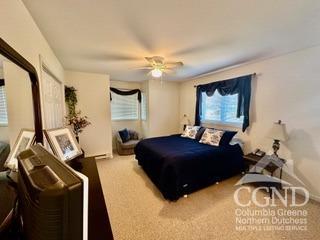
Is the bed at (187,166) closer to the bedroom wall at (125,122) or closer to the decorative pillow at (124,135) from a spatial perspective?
the decorative pillow at (124,135)

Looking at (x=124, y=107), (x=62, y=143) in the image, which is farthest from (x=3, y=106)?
(x=124, y=107)

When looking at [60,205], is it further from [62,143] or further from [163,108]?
[163,108]

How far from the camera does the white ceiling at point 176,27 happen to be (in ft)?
4.67

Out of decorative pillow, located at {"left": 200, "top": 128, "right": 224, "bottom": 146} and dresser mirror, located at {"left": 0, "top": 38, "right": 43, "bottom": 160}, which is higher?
dresser mirror, located at {"left": 0, "top": 38, "right": 43, "bottom": 160}

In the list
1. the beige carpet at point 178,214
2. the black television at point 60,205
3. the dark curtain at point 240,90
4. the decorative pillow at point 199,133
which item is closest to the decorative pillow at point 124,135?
the beige carpet at point 178,214

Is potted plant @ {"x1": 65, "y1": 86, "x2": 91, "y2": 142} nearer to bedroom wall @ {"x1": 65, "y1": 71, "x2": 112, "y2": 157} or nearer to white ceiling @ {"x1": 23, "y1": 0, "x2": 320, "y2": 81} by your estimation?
bedroom wall @ {"x1": 65, "y1": 71, "x2": 112, "y2": 157}

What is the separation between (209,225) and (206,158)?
0.99 metres

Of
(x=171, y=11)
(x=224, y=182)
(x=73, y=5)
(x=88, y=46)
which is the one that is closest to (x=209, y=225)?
(x=224, y=182)

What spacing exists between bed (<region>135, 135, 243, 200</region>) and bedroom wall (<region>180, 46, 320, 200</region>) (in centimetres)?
70

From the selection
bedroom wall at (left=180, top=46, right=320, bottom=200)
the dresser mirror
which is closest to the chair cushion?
bedroom wall at (left=180, top=46, right=320, bottom=200)

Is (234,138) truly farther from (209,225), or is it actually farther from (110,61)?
(110,61)

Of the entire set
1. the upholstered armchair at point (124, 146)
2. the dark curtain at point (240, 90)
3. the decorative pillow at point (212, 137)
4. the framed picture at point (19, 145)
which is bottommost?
the upholstered armchair at point (124, 146)

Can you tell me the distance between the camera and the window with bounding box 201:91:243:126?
141 inches

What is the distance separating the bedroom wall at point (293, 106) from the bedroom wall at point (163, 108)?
2.44 meters
